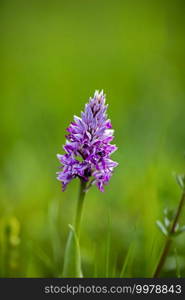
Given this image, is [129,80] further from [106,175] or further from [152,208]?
[106,175]

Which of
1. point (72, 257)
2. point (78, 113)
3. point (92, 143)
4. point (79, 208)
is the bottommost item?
point (72, 257)

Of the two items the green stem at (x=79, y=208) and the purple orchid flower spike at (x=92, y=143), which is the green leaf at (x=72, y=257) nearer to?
the green stem at (x=79, y=208)

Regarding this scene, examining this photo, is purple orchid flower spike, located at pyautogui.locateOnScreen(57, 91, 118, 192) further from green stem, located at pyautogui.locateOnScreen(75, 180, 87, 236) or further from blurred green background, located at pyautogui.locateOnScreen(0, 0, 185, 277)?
blurred green background, located at pyautogui.locateOnScreen(0, 0, 185, 277)

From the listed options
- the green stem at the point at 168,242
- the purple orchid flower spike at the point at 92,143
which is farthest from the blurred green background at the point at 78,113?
the purple orchid flower spike at the point at 92,143

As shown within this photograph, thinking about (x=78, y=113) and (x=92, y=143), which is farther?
(x=78, y=113)

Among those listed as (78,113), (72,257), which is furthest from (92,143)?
(78,113)

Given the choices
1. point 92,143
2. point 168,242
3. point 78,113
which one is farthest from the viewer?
point 78,113

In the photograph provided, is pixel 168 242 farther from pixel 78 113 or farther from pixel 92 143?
pixel 78 113

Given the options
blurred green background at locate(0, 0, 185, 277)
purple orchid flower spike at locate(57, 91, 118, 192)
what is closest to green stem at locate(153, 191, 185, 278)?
blurred green background at locate(0, 0, 185, 277)
